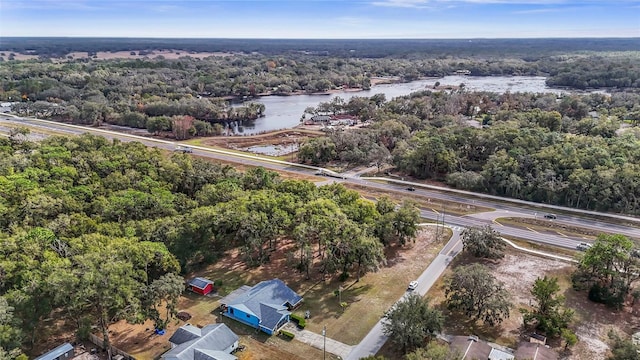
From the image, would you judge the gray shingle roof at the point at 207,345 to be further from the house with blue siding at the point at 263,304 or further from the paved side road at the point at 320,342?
the paved side road at the point at 320,342

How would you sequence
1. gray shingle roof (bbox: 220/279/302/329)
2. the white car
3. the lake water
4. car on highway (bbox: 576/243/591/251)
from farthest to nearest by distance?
the lake water < car on highway (bbox: 576/243/591/251) < the white car < gray shingle roof (bbox: 220/279/302/329)

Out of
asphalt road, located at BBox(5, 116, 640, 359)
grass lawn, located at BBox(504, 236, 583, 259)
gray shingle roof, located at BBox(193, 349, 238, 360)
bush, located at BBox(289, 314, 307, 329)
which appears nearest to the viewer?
gray shingle roof, located at BBox(193, 349, 238, 360)

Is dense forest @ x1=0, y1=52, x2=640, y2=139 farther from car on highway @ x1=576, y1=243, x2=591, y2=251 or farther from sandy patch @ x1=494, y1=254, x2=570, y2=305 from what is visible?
car on highway @ x1=576, y1=243, x2=591, y2=251

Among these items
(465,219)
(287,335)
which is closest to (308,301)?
(287,335)

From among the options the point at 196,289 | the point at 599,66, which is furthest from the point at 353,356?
the point at 599,66

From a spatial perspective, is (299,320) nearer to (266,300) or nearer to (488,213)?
(266,300)

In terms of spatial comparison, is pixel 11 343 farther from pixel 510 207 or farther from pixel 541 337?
pixel 510 207

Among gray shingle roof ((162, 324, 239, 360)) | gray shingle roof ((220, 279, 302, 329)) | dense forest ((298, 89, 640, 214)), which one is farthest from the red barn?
dense forest ((298, 89, 640, 214))
